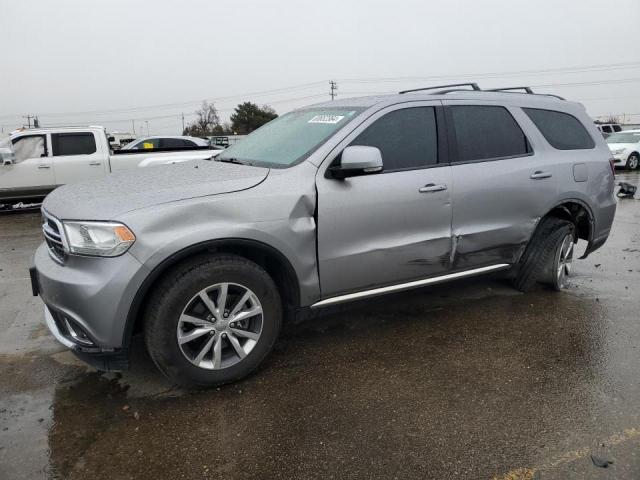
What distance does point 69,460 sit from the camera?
2.45 metres

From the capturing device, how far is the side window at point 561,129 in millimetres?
4422

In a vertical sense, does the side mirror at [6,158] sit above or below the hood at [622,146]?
above

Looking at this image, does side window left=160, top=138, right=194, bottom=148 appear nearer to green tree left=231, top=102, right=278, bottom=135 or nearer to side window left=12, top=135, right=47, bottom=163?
side window left=12, top=135, right=47, bottom=163

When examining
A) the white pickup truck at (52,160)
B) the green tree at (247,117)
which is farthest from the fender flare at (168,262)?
the green tree at (247,117)

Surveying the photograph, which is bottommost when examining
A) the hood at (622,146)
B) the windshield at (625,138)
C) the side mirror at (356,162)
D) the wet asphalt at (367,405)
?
the wet asphalt at (367,405)

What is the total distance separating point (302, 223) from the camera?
3.13m

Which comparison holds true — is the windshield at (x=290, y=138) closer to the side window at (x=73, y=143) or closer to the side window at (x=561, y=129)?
the side window at (x=561, y=129)

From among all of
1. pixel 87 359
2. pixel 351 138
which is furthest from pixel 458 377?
pixel 87 359

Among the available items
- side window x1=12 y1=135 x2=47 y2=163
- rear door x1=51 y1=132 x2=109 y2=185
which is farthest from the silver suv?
side window x1=12 y1=135 x2=47 y2=163

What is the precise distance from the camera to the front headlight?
2664 millimetres

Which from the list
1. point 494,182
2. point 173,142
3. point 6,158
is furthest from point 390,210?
point 173,142

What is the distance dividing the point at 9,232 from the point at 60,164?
7.76 ft

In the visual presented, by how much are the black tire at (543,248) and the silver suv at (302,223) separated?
0.01 m

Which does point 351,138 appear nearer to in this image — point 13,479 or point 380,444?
point 380,444
